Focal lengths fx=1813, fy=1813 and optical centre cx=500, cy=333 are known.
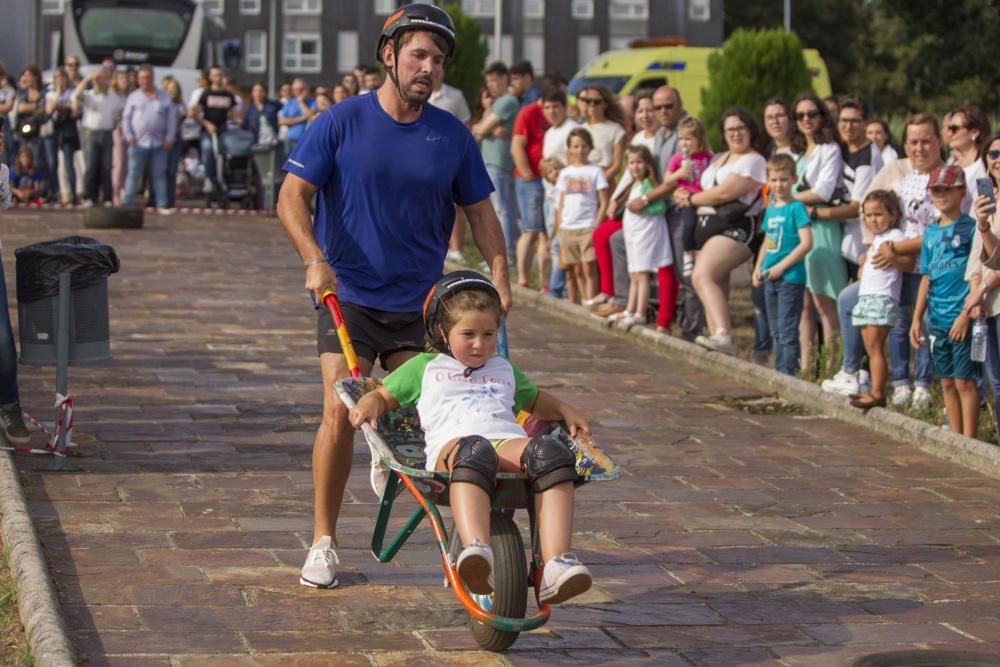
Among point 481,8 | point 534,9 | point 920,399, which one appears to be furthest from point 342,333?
point 481,8

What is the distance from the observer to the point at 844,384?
1126cm

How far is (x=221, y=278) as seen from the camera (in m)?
18.5

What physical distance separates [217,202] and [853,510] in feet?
71.6

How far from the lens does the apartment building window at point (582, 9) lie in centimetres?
9906

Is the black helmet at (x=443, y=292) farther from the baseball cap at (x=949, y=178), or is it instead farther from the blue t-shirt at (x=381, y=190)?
the baseball cap at (x=949, y=178)

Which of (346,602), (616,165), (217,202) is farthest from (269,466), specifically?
(217,202)

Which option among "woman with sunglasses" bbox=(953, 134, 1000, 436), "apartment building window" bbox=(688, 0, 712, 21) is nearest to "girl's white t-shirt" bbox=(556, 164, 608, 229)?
"woman with sunglasses" bbox=(953, 134, 1000, 436)

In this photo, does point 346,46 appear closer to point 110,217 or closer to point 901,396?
point 110,217

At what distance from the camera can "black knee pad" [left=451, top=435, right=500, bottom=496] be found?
5723mm

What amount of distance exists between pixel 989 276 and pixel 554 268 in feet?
25.4

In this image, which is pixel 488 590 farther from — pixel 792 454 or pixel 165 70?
pixel 165 70

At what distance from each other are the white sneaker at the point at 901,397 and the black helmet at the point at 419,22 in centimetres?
532

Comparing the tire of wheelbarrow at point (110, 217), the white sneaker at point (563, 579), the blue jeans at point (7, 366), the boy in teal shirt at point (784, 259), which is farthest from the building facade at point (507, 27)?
the white sneaker at point (563, 579)

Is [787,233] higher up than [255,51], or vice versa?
[255,51]
